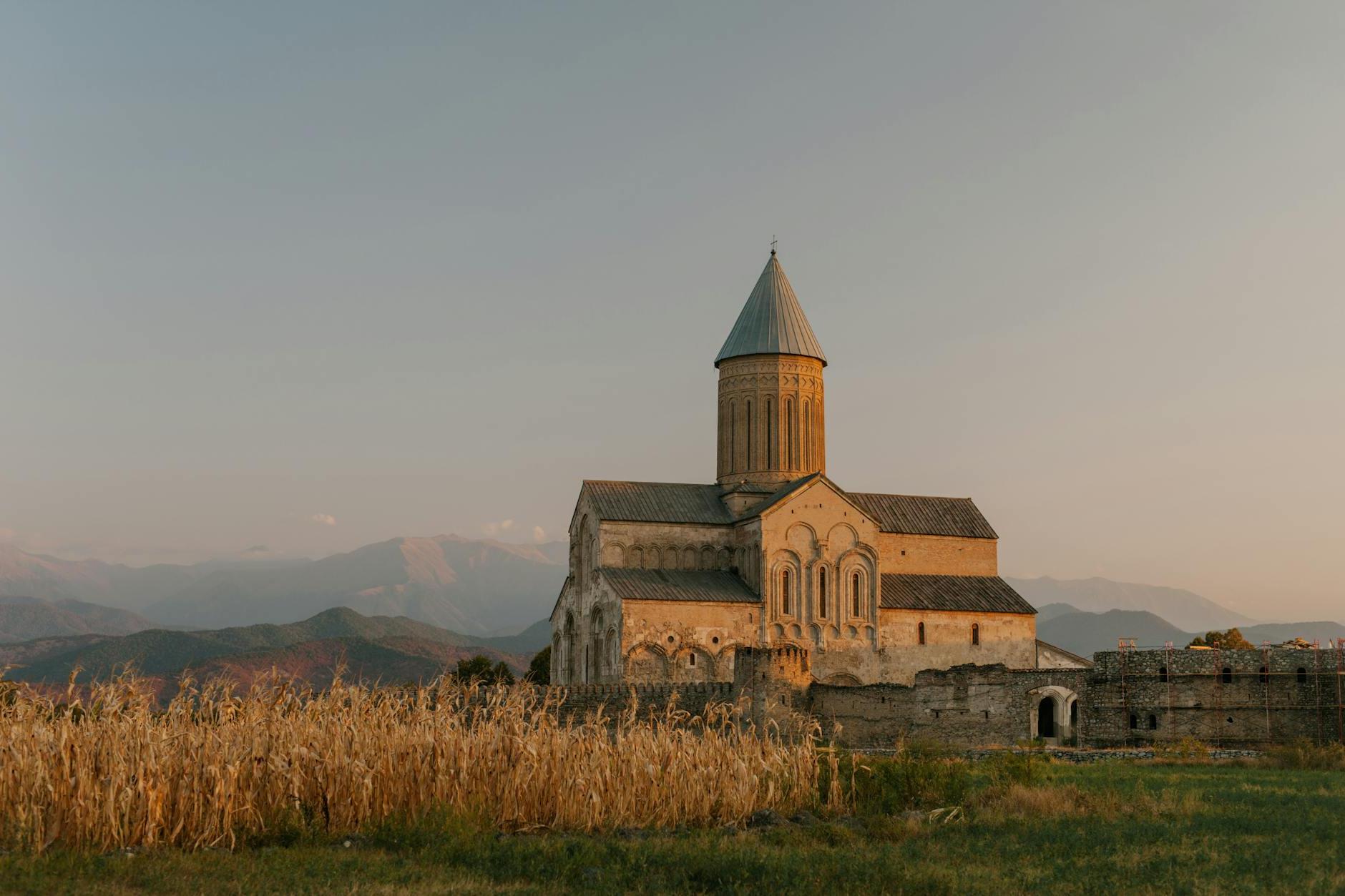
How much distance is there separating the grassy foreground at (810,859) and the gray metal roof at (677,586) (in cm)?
2177

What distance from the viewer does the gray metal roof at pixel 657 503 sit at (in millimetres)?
37875

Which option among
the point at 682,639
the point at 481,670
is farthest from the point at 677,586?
the point at 481,670

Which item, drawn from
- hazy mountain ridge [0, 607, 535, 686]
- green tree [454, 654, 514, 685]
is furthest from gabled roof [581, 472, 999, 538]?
hazy mountain ridge [0, 607, 535, 686]

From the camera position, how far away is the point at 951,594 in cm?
3994

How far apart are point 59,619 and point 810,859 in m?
164

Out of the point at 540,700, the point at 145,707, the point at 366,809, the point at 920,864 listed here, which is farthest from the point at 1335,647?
the point at 145,707

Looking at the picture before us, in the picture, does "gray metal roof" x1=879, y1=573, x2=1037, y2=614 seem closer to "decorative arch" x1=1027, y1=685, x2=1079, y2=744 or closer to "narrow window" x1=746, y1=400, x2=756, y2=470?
"narrow window" x1=746, y1=400, x2=756, y2=470

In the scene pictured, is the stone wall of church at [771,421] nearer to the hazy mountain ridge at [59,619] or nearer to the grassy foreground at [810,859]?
the grassy foreground at [810,859]

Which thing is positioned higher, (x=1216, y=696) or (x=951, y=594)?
(x=951, y=594)

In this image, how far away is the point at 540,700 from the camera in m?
25.1

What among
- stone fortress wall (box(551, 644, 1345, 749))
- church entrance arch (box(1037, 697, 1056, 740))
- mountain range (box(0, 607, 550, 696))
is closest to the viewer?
stone fortress wall (box(551, 644, 1345, 749))

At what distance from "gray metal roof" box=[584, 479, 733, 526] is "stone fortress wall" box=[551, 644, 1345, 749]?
9669mm

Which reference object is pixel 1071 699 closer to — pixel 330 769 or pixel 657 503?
pixel 657 503

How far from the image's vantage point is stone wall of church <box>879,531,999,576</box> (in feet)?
134
